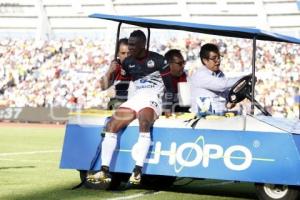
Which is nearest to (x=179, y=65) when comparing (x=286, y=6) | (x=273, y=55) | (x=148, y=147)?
(x=148, y=147)

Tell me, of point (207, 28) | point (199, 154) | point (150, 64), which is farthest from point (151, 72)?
point (199, 154)

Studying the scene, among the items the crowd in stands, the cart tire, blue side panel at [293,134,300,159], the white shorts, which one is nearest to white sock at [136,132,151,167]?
the white shorts

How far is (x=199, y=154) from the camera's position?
9102 mm

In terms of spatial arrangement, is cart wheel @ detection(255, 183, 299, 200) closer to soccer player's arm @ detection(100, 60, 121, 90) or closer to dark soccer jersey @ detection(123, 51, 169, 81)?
dark soccer jersey @ detection(123, 51, 169, 81)

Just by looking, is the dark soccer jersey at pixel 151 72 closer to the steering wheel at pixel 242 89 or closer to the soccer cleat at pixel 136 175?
the steering wheel at pixel 242 89

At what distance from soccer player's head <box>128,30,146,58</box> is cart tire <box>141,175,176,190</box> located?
173 centimetres

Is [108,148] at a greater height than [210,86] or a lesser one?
lesser

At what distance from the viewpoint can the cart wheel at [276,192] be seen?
863 cm

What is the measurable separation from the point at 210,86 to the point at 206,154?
95cm

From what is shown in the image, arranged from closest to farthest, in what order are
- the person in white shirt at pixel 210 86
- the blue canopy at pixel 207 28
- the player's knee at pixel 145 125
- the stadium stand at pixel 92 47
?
1. the blue canopy at pixel 207 28
2. the player's knee at pixel 145 125
3. the person in white shirt at pixel 210 86
4. the stadium stand at pixel 92 47

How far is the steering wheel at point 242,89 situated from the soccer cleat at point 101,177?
1.77m

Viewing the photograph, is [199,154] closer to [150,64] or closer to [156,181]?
[150,64]

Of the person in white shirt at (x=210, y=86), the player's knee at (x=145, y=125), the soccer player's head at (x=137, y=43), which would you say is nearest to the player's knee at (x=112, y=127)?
the player's knee at (x=145, y=125)

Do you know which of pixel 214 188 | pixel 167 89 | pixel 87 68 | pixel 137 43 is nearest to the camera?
pixel 137 43
